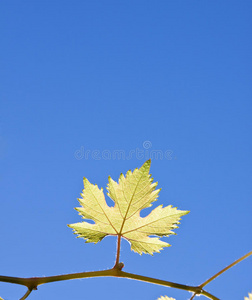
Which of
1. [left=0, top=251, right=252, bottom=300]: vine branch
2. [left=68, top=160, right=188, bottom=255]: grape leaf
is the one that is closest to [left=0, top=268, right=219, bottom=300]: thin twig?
[left=0, top=251, right=252, bottom=300]: vine branch

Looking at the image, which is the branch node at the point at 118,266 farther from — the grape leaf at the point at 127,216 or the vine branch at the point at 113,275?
the grape leaf at the point at 127,216

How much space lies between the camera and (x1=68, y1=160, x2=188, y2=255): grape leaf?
103cm

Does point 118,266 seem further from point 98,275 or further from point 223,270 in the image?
point 223,270

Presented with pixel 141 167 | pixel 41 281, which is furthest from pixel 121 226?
pixel 41 281

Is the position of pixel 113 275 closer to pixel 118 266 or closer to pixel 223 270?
pixel 118 266

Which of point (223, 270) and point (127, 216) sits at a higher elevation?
point (127, 216)

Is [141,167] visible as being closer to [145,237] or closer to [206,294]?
[145,237]

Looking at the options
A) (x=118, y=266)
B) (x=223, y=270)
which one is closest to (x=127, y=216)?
(x=118, y=266)

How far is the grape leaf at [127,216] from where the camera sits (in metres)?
1.03

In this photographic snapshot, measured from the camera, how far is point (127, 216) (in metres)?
1.07

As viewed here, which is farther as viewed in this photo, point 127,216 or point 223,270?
point 127,216

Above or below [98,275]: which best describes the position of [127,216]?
above

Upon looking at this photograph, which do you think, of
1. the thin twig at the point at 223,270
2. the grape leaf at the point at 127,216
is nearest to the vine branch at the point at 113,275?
the thin twig at the point at 223,270

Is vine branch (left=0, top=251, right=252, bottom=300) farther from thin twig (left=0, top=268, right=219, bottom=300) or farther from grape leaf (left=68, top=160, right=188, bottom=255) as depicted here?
grape leaf (left=68, top=160, right=188, bottom=255)
